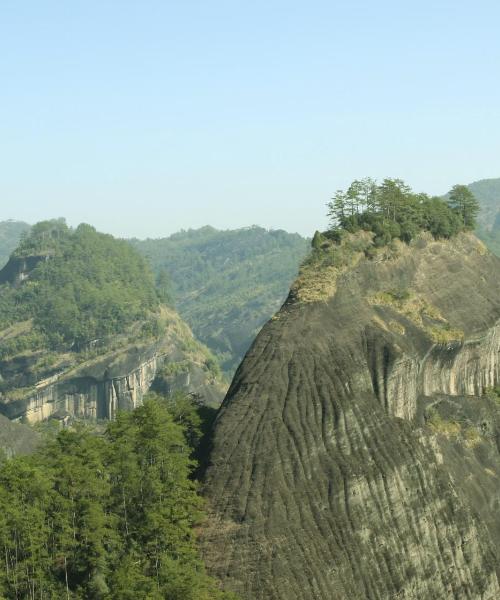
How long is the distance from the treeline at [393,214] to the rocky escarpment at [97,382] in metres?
76.0

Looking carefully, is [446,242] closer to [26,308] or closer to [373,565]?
[373,565]

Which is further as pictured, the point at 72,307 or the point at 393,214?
the point at 72,307

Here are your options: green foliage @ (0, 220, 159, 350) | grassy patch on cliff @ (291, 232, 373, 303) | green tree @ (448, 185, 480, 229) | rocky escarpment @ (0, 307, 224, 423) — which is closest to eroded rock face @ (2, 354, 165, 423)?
rocky escarpment @ (0, 307, 224, 423)

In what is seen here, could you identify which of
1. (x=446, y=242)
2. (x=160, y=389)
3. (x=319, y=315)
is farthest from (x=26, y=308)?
(x=319, y=315)

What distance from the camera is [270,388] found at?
60.3 meters

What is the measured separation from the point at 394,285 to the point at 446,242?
14608mm

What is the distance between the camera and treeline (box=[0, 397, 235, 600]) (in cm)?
4669

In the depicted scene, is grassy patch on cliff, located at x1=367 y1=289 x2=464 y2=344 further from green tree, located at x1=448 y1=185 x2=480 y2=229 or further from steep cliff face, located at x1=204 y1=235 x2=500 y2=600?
green tree, located at x1=448 y1=185 x2=480 y2=229

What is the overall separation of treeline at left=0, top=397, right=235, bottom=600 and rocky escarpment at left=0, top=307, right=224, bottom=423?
4009 inches

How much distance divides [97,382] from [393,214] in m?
92.7

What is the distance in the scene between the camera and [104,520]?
50.3 meters

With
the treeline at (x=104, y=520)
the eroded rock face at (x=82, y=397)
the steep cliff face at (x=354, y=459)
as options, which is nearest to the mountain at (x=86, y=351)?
the eroded rock face at (x=82, y=397)

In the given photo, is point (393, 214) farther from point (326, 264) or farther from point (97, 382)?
point (97, 382)

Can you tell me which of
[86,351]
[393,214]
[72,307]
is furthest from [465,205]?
[72,307]
